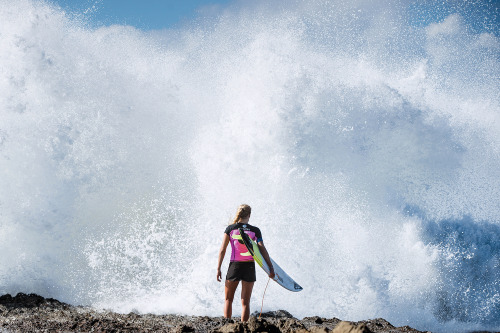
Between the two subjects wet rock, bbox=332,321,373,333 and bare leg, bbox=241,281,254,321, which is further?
bare leg, bbox=241,281,254,321

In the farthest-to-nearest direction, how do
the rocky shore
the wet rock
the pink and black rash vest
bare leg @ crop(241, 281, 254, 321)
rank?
bare leg @ crop(241, 281, 254, 321) → the pink and black rash vest → the rocky shore → the wet rock

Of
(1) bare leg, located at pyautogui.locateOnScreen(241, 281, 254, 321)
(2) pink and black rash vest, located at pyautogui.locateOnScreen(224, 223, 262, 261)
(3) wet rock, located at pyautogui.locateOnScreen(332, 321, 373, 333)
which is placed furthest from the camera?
(1) bare leg, located at pyautogui.locateOnScreen(241, 281, 254, 321)

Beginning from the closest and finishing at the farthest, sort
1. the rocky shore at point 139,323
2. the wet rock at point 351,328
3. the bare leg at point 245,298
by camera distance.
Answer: the wet rock at point 351,328 → the rocky shore at point 139,323 → the bare leg at point 245,298

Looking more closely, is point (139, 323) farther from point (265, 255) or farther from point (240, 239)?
point (265, 255)

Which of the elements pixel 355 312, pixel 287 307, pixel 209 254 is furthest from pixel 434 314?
pixel 209 254

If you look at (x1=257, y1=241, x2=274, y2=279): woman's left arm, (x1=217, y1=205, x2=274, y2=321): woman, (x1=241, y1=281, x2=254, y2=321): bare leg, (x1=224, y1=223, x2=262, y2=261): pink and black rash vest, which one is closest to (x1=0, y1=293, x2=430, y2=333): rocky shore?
(x1=241, y1=281, x2=254, y2=321): bare leg

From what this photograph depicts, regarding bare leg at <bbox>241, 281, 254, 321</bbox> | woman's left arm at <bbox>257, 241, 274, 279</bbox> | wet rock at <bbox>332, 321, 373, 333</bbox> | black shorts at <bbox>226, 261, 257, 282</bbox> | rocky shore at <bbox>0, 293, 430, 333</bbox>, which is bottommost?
rocky shore at <bbox>0, 293, 430, 333</bbox>

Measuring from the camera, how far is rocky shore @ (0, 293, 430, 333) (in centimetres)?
382

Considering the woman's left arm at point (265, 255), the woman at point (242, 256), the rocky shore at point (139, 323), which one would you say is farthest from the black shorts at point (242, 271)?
the rocky shore at point (139, 323)

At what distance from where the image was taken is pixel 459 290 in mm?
9758

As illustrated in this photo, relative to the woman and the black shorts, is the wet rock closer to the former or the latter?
the woman

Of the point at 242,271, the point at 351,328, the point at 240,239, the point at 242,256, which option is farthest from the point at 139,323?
the point at 351,328

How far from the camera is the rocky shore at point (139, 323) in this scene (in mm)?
3819

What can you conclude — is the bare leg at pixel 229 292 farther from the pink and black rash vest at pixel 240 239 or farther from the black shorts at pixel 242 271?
the pink and black rash vest at pixel 240 239
